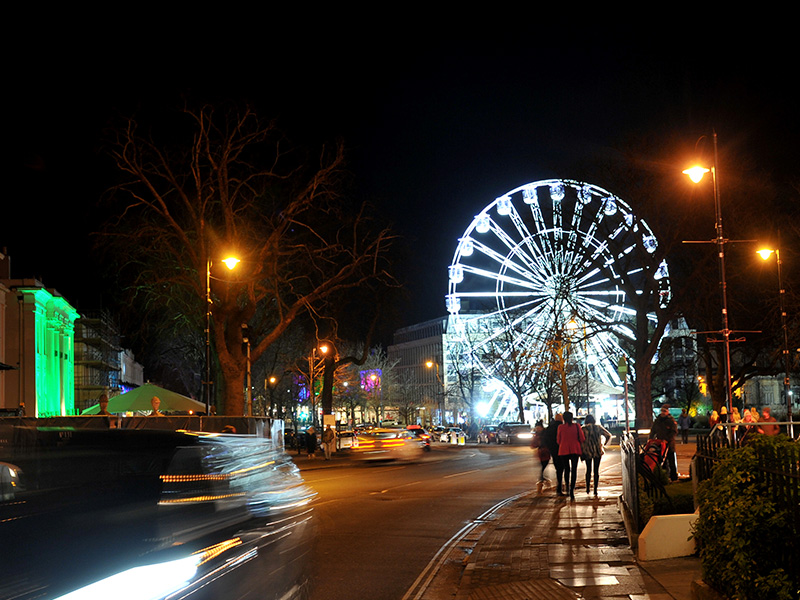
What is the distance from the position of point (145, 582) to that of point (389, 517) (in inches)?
455

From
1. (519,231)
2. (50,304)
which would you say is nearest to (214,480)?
(519,231)

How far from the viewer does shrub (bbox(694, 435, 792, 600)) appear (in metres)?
6.33

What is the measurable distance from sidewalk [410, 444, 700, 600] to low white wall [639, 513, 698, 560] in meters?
0.14

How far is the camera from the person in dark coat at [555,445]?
768 inches

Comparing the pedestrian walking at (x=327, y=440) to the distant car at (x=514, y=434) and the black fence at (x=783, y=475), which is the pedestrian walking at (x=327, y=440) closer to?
the distant car at (x=514, y=434)

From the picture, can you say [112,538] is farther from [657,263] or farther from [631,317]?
[631,317]

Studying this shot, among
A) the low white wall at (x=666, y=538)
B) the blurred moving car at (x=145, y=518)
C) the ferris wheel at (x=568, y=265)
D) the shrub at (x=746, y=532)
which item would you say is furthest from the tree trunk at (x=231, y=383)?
the shrub at (x=746, y=532)

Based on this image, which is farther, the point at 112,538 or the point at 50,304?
the point at 50,304

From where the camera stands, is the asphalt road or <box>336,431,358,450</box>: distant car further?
<box>336,431,358,450</box>: distant car

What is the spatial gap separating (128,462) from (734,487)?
4.29m

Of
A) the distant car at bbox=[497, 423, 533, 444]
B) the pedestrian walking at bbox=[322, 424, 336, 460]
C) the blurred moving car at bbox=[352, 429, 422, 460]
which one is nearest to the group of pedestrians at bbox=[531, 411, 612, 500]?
the blurred moving car at bbox=[352, 429, 422, 460]

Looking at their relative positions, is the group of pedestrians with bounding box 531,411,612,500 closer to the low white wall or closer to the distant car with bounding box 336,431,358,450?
the low white wall

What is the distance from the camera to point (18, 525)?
14.9ft

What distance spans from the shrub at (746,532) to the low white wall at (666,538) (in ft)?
11.2
